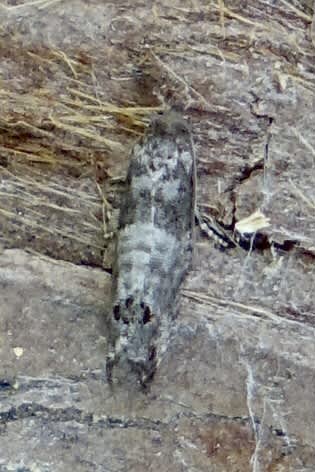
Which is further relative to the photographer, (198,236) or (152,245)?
(198,236)

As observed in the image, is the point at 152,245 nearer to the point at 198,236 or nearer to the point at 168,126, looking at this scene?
the point at 198,236

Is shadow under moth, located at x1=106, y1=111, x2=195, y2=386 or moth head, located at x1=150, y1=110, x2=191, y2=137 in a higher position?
moth head, located at x1=150, y1=110, x2=191, y2=137

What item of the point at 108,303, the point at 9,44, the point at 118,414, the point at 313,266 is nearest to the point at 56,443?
the point at 118,414

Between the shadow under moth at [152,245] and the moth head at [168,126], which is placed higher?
the moth head at [168,126]

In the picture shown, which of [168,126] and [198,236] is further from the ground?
[168,126]

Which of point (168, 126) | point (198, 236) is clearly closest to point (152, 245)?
point (198, 236)
